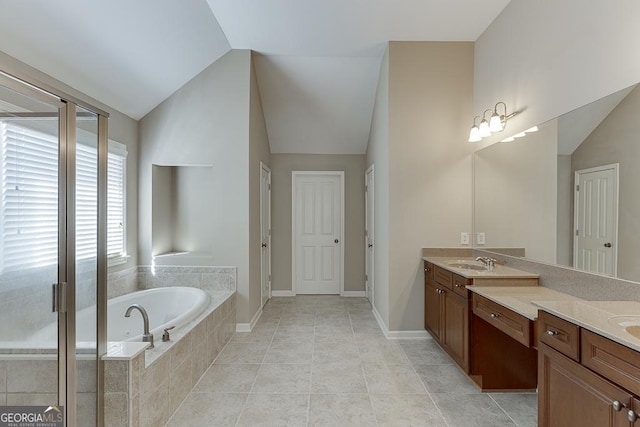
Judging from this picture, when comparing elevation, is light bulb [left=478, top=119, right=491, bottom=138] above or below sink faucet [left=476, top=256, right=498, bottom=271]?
above

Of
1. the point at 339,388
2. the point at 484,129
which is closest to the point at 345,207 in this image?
the point at 484,129

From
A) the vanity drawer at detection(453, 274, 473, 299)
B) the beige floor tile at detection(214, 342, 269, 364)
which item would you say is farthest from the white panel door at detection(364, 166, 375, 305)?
the beige floor tile at detection(214, 342, 269, 364)

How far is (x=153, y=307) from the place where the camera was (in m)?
3.49

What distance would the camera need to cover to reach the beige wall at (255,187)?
3832 millimetres

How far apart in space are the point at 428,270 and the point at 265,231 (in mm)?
2414

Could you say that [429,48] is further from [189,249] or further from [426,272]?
[189,249]

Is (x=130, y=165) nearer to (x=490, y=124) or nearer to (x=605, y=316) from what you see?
(x=490, y=124)

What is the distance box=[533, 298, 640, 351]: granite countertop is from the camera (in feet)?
3.95

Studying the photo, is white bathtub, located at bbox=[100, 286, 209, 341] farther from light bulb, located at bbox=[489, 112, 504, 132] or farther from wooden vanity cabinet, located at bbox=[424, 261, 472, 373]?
light bulb, located at bbox=[489, 112, 504, 132]

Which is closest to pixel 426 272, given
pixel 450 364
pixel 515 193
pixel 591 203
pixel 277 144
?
pixel 450 364

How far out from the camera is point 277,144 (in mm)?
5129

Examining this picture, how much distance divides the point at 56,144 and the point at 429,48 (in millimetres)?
3501

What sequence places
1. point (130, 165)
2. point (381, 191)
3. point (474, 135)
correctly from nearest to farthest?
point (474, 135)
point (130, 165)
point (381, 191)

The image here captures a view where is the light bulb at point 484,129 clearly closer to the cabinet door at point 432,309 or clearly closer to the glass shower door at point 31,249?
the cabinet door at point 432,309
